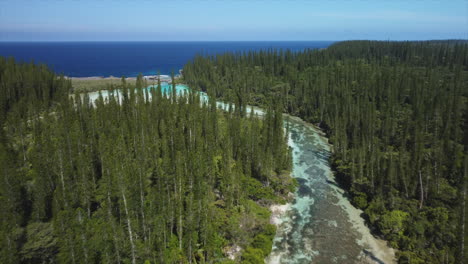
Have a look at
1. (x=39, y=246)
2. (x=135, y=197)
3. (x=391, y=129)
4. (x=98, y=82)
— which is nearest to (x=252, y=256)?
(x=135, y=197)

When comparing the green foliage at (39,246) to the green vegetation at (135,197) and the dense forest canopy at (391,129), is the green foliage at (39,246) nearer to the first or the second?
the green vegetation at (135,197)

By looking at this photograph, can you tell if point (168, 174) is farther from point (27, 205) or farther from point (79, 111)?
point (79, 111)

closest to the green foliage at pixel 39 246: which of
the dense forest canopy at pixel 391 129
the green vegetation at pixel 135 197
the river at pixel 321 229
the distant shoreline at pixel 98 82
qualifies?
the green vegetation at pixel 135 197

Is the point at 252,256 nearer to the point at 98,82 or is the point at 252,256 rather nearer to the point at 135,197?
the point at 135,197

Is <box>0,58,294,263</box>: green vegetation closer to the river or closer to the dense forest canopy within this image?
the river

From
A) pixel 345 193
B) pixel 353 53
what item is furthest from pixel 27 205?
pixel 353 53

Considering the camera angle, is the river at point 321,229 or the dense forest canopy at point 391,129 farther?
the dense forest canopy at point 391,129

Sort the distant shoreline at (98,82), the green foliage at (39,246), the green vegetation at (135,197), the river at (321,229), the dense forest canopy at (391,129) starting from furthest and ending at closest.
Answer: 1. the distant shoreline at (98,82)
2. the dense forest canopy at (391,129)
3. the river at (321,229)
4. the green vegetation at (135,197)
5. the green foliage at (39,246)
